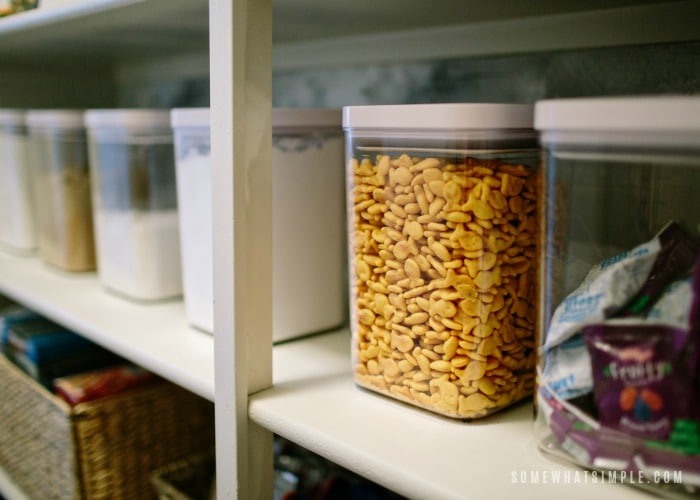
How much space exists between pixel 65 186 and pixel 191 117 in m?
0.44

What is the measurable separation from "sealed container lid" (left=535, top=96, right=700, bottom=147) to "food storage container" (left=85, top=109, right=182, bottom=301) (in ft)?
2.02

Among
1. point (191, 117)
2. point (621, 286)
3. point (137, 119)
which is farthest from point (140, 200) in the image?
point (621, 286)

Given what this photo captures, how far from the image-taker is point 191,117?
0.75 m

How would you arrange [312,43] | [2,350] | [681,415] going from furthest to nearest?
[2,350]
[312,43]
[681,415]

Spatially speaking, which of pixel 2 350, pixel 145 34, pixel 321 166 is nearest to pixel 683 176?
pixel 321 166

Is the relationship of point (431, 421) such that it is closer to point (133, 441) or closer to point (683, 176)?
point (683, 176)

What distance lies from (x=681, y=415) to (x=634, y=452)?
0.14 ft

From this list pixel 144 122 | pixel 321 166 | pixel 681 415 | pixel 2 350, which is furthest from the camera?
pixel 2 350

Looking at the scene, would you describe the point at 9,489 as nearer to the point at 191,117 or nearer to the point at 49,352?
the point at 49,352

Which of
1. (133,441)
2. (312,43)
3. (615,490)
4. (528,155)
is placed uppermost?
(312,43)

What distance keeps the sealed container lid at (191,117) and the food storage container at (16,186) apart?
0.54 metres

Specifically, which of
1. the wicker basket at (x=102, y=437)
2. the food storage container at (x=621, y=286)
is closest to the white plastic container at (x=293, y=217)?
the wicker basket at (x=102, y=437)

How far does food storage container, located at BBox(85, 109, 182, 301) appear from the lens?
0.90m

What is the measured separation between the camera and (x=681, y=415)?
0.40m
